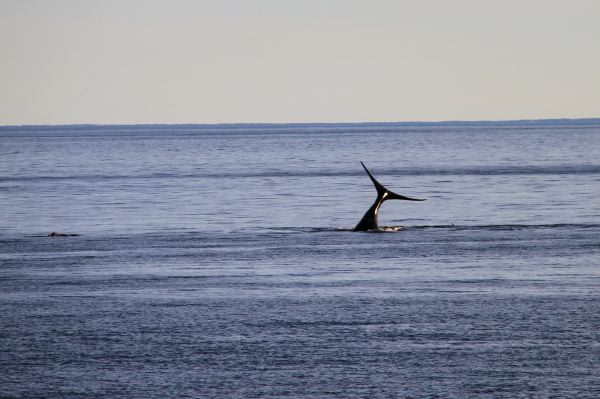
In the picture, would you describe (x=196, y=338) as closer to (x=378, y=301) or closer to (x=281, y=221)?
(x=378, y=301)

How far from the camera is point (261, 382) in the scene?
66.2ft

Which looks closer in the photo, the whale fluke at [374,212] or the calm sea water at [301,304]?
the calm sea water at [301,304]

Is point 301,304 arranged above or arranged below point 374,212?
above

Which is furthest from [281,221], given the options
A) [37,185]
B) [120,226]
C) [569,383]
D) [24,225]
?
[37,185]

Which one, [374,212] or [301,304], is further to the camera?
[374,212]

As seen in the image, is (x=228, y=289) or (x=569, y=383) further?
(x=228, y=289)

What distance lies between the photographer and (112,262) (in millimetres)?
36969

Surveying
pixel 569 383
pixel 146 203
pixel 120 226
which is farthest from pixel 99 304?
pixel 146 203

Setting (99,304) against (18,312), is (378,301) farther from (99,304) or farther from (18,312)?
(18,312)

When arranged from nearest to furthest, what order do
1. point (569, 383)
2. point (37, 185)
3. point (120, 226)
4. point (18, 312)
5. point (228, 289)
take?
point (569, 383)
point (18, 312)
point (228, 289)
point (120, 226)
point (37, 185)

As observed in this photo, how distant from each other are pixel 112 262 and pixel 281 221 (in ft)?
54.1

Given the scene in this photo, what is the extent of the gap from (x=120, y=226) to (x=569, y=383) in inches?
1323

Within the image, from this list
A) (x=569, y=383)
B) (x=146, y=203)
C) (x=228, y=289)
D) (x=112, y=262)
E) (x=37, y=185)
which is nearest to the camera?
(x=569, y=383)

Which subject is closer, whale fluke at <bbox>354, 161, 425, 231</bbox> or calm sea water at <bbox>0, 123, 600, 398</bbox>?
calm sea water at <bbox>0, 123, 600, 398</bbox>
